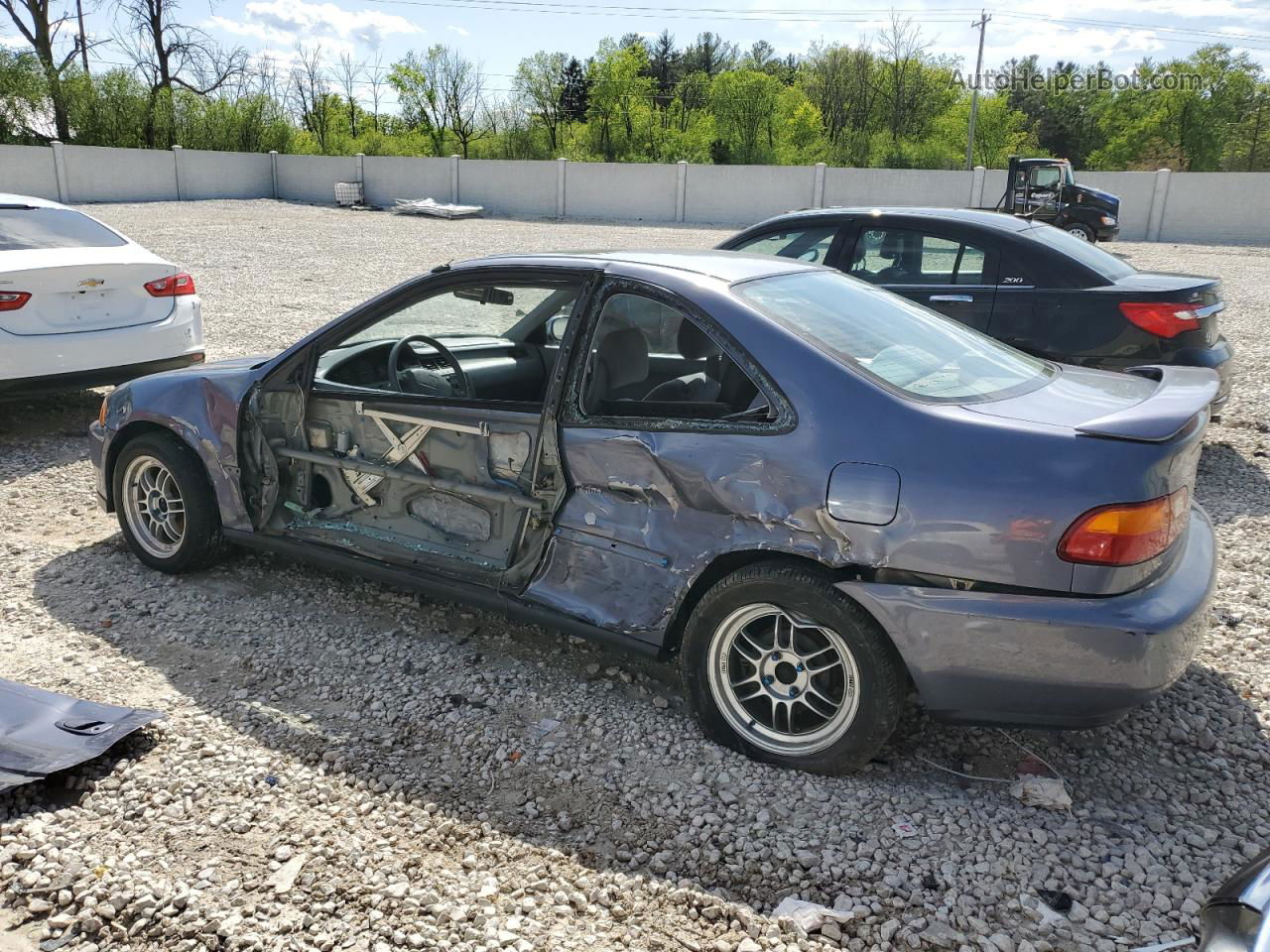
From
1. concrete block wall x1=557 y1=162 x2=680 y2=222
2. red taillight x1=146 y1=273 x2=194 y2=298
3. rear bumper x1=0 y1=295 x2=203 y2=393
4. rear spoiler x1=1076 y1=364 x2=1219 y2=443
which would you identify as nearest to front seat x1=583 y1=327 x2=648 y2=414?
rear spoiler x1=1076 y1=364 x2=1219 y2=443

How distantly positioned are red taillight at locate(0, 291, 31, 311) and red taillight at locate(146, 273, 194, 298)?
2.76 ft

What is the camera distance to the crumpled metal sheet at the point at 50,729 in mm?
3025

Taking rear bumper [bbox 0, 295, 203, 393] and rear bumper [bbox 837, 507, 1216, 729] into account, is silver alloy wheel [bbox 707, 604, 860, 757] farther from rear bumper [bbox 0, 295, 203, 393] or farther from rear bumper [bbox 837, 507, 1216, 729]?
rear bumper [bbox 0, 295, 203, 393]

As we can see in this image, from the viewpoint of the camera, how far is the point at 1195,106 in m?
59.1

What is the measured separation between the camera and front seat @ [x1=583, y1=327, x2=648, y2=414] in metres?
3.42

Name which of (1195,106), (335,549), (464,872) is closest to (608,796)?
(464,872)

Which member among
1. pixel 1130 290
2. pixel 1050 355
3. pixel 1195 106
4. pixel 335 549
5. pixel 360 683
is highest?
pixel 1195 106

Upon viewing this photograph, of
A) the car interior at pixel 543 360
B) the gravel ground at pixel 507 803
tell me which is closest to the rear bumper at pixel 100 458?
the gravel ground at pixel 507 803

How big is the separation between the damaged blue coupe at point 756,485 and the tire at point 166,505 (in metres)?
0.03

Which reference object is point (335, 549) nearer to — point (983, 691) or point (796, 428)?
point (796, 428)

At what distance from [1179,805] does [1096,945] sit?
0.80 m

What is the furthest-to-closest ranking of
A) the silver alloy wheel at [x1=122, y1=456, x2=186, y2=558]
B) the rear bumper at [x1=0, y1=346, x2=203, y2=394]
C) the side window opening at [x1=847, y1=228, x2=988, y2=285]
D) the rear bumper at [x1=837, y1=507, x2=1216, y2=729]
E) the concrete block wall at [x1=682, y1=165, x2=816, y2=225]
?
the concrete block wall at [x1=682, y1=165, x2=816, y2=225] → the side window opening at [x1=847, y1=228, x2=988, y2=285] → the rear bumper at [x1=0, y1=346, x2=203, y2=394] → the silver alloy wheel at [x1=122, y1=456, x2=186, y2=558] → the rear bumper at [x1=837, y1=507, x2=1216, y2=729]

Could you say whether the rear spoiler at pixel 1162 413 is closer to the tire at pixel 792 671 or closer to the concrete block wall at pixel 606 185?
the tire at pixel 792 671

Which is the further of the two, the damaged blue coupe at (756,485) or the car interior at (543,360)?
the car interior at (543,360)
